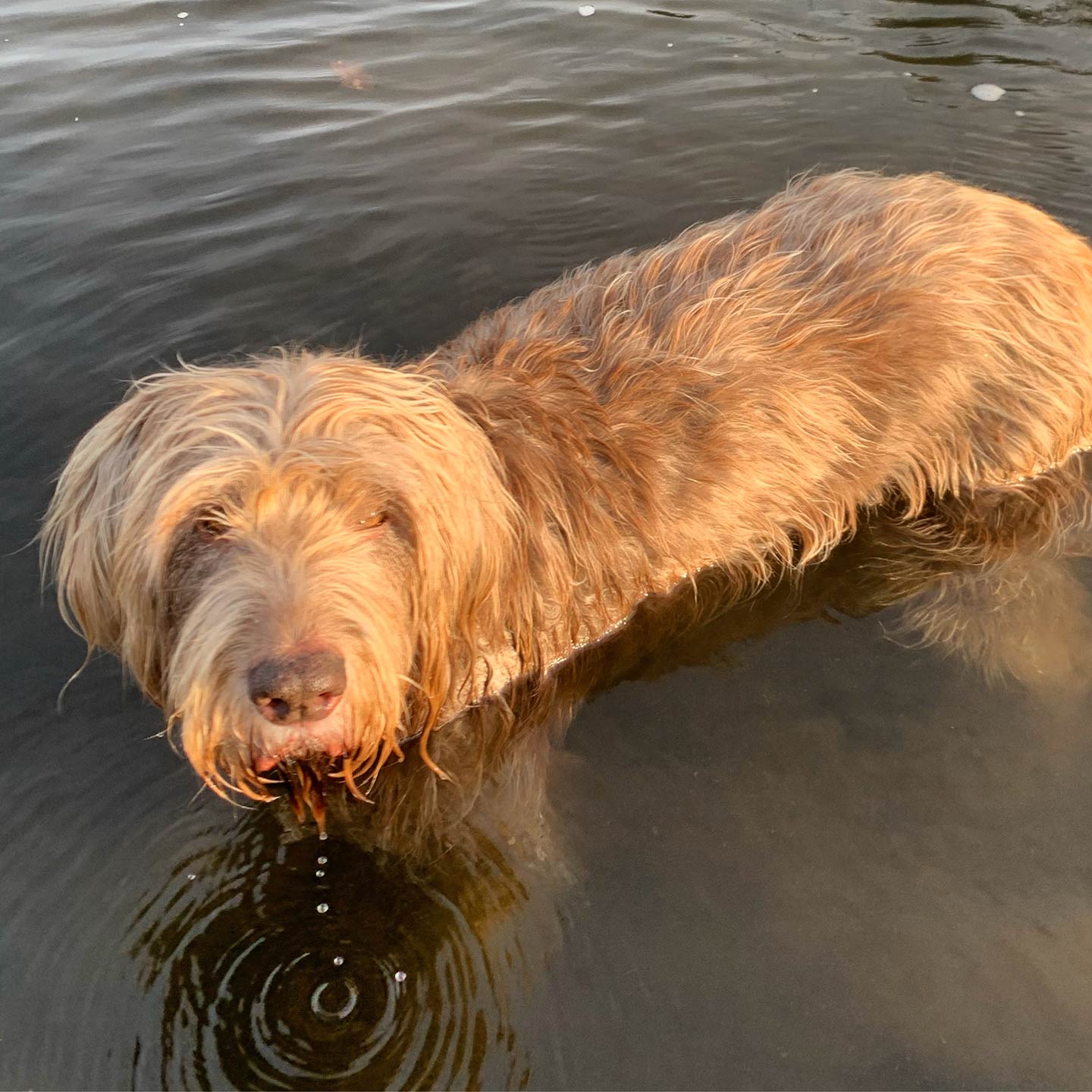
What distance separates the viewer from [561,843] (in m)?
3.78

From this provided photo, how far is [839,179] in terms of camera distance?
183 inches

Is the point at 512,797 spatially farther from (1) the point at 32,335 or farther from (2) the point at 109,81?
(2) the point at 109,81

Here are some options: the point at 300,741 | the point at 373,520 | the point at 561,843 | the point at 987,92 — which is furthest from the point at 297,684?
the point at 987,92

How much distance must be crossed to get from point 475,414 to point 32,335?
3545mm

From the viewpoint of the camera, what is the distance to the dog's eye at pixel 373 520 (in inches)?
113

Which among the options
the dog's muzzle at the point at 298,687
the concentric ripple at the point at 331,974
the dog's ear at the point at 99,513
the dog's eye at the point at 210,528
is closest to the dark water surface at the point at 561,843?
the concentric ripple at the point at 331,974

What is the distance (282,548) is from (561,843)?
5.29ft

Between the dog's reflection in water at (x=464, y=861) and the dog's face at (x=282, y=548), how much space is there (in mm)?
531

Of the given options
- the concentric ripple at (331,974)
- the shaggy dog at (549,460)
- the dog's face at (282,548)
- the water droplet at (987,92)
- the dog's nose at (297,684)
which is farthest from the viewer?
the water droplet at (987,92)

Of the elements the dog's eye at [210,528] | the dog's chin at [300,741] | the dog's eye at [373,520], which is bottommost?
the dog's chin at [300,741]

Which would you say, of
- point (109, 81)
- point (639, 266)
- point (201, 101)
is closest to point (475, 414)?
point (639, 266)

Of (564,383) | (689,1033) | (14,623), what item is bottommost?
(689,1033)

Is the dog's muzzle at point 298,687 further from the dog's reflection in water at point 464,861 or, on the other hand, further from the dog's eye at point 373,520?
the dog's reflection in water at point 464,861

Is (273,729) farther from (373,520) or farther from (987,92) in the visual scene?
(987,92)
